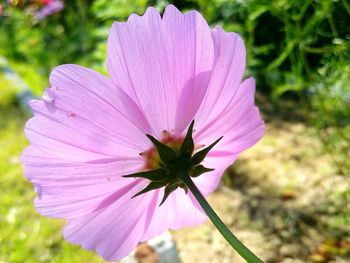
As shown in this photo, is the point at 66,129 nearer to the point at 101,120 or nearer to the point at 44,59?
the point at 101,120

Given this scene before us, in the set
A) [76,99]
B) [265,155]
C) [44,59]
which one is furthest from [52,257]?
[44,59]

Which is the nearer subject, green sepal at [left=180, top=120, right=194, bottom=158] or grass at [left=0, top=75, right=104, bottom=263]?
green sepal at [left=180, top=120, right=194, bottom=158]

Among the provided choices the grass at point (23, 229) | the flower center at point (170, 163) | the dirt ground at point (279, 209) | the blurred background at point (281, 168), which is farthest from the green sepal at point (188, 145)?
the grass at point (23, 229)

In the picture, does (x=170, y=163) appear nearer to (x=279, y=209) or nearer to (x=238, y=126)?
(x=238, y=126)

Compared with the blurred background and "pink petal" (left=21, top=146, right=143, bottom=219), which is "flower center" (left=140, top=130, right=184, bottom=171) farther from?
the blurred background

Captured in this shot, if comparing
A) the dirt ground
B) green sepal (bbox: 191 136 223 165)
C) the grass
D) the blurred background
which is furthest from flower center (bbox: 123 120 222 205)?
the grass

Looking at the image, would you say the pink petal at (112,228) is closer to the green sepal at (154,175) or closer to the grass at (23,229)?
the green sepal at (154,175)

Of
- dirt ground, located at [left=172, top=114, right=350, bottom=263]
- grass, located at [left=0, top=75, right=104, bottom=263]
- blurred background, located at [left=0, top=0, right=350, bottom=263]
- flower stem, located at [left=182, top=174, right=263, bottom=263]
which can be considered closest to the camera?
flower stem, located at [left=182, top=174, right=263, bottom=263]
